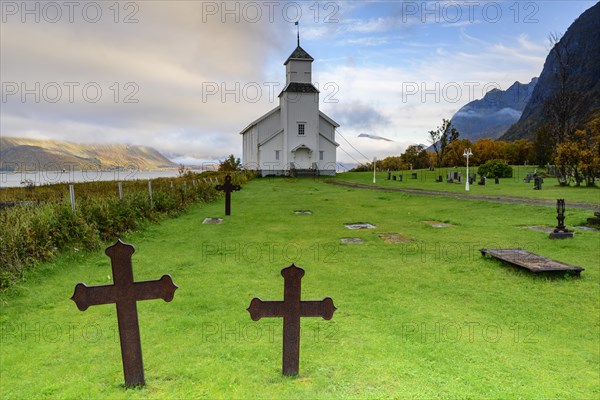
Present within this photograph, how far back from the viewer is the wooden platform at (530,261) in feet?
26.1

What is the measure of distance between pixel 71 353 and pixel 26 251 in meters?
4.72

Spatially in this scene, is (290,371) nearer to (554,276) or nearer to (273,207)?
(554,276)

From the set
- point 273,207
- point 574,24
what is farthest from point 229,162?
point 574,24

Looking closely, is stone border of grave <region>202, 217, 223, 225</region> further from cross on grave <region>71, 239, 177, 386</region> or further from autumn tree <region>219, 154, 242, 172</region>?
autumn tree <region>219, 154, 242, 172</region>

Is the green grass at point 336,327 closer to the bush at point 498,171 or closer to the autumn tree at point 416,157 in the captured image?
the bush at point 498,171

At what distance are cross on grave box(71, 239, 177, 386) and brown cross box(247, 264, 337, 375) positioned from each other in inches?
34.7

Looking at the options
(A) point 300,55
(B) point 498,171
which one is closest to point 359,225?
(B) point 498,171

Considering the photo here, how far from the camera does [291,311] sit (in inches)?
167

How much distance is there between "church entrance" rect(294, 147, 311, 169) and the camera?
49.4m

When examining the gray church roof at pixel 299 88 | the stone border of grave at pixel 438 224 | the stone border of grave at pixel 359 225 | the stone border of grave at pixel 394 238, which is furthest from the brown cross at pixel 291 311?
the gray church roof at pixel 299 88

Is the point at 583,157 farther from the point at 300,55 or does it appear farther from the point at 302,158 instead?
the point at 300,55

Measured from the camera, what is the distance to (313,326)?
575cm

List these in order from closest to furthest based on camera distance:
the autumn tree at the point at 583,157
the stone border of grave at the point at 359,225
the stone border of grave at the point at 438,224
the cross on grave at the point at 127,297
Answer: the cross on grave at the point at 127,297 < the stone border of grave at the point at 438,224 < the stone border of grave at the point at 359,225 < the autumn tree at the point at 583,157

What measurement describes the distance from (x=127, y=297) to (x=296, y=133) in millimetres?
45716
